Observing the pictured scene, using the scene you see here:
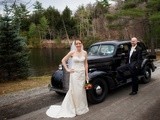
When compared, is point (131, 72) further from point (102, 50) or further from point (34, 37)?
point (34, 37)

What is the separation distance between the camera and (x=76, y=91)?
318 inches

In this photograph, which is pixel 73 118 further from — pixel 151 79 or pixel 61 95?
pixel 151 79

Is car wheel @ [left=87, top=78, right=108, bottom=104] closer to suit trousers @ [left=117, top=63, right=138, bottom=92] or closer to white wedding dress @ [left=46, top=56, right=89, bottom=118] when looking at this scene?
white wedding dress @ [left=46, top=56, right=89, bottom=118]

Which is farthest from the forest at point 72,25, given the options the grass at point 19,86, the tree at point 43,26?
the grass at point 19,86

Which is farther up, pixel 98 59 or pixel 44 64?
pixel 98 59

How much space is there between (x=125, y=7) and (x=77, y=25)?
42.4m

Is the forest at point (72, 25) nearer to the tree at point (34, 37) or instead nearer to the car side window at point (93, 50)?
the tree at point (34, 37)

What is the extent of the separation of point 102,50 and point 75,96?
3.32 meters

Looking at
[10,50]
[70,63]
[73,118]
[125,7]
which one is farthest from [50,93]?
[125,7]

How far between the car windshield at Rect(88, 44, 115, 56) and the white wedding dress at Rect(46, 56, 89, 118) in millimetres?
2651

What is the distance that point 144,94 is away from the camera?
32.9 feet

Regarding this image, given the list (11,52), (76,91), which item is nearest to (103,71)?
(76,91)

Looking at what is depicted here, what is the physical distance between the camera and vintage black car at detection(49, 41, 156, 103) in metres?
9.14

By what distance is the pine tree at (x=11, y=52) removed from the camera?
16891 mm
